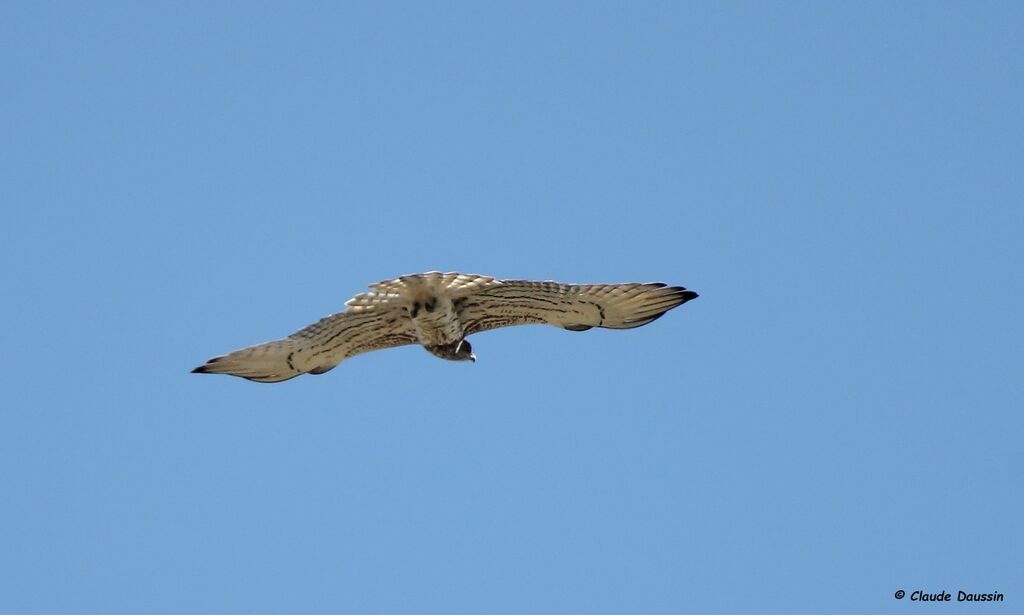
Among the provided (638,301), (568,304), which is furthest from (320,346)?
(638,301)

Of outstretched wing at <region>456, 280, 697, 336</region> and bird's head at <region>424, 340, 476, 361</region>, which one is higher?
outstretched wing at <region>456, 280, 697, 336</region>

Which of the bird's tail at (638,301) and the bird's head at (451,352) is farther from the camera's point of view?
the bird's head at (451,352)

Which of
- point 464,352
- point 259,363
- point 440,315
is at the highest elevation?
point 440,315

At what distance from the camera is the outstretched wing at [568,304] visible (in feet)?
42.4

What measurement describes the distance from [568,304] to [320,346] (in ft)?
7.26

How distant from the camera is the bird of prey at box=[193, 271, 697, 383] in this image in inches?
506

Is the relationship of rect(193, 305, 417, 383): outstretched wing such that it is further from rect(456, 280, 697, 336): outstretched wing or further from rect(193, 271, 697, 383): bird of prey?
rect(456, 280, 697, 336): outstretched wing

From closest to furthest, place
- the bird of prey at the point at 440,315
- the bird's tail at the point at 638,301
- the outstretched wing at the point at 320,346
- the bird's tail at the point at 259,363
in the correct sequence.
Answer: the bird of prey at the point at 440,315 < the bird's tail at the point at 638,301 < the outstretched wing at the point at 320,346 < the bird's tail at the point at 259,363

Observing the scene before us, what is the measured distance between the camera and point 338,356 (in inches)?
537

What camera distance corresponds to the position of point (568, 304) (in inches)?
516

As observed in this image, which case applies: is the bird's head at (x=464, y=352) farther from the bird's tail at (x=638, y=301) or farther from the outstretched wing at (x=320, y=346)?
the bird's tail at (x=638, y=301)

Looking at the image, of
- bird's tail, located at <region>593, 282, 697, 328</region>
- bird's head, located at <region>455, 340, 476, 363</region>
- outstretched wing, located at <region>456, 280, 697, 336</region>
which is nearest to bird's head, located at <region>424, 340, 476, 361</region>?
bird's head, located at <region>455, 340, 476, 363</region>

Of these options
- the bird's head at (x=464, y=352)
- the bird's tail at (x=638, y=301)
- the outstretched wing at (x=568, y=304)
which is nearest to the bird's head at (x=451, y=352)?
the bird's head at (x=464, y=352)

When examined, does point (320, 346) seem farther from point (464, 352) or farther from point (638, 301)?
point (638, 301)
